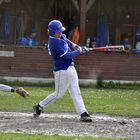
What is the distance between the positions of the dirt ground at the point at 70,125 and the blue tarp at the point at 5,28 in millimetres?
12730

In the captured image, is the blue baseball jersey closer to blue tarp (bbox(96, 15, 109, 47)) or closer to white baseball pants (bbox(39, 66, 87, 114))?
white baseball pants (bbox(39, 66, 87, 114))

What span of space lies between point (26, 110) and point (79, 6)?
11017mm

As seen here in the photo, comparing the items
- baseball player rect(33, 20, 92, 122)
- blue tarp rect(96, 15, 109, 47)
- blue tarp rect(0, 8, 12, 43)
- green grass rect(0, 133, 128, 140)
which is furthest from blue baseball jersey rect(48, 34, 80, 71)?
blue tarp rect(0, 8, 12, 43)

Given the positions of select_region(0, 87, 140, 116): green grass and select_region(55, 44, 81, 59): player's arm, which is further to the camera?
select_region(0, 87, 140, 116): green grass

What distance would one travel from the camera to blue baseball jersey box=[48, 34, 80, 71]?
11664 mm

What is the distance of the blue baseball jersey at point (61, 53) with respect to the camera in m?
11.7

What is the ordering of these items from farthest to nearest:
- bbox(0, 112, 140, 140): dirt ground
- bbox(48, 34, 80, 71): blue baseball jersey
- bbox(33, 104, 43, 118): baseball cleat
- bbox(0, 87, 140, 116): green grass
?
bbox(0, 87, 140, 116): green grass, bbox(33, 104, 43, 118): baseball cleat, bbox(48, 34, 80, 71): blue baseball jersey, bbox(0, 112, 140, 140): dirt ground

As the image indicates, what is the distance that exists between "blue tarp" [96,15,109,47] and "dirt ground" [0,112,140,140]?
12660 millimetres

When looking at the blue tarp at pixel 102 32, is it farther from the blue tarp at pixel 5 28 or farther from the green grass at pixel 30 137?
the green grass at pixel 30 137

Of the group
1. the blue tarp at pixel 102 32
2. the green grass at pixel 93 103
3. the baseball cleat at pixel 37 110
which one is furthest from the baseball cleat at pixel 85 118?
the blue tarp at pixel 102 32

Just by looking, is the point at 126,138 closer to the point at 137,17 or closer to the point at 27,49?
the point at 27,49

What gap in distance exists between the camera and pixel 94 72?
22781 millimetres

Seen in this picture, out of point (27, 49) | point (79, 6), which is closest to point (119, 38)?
point (79, 6)

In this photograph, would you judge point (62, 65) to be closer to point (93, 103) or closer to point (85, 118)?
point (85, 118)
